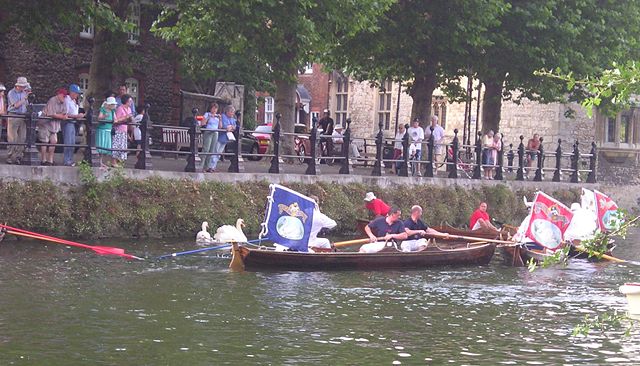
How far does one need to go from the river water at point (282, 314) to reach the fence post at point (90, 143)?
2171mm

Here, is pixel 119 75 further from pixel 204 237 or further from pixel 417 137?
pixel 204 237

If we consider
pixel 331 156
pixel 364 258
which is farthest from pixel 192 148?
pixel 331 156

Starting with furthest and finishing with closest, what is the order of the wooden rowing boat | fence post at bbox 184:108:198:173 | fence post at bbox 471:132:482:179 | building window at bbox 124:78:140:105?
building window at bbox 124:78:140:105, fence post at bbox 471:132:482:179, fence post at bbox 184:108:198:173, the wooden rowing boat

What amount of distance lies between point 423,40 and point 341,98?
76.8ft

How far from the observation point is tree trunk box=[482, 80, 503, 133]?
40.3 meters

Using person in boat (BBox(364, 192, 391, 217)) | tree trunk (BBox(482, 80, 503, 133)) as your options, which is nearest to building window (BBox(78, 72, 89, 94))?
tree trunk (BBox(482, 80, 503, 133))

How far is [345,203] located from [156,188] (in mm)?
5730

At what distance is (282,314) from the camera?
1633cm

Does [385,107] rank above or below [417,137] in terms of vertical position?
above

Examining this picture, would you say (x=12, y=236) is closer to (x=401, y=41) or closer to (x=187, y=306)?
(x=187, y=306)

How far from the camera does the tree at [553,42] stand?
36.4 meters

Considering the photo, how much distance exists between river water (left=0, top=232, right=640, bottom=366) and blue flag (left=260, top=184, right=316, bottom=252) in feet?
2.43

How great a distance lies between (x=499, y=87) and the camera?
40.3 m

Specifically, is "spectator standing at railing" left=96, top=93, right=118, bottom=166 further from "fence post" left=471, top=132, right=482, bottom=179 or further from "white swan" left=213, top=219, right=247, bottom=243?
"fence post" left=471, top=132, right=482, bottom=179
